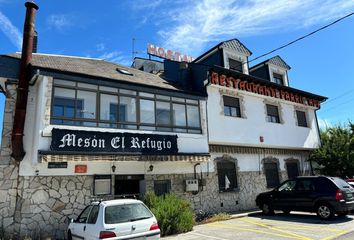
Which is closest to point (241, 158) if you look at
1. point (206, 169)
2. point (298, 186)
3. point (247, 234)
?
point (206, 169)

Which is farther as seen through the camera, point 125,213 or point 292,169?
point 292,169

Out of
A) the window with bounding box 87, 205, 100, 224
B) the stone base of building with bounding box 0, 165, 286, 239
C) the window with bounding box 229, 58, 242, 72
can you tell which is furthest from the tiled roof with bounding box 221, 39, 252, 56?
the window with bounding box 87, 205, 100, 224

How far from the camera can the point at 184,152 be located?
13.6m

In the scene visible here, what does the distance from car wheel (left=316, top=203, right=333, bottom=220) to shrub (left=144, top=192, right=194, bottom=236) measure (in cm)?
554

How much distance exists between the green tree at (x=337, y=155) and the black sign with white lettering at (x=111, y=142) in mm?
12158

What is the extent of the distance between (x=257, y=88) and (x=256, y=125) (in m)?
2.46

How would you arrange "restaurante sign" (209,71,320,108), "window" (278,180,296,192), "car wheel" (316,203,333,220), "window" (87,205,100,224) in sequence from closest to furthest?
"window" (87,205,100,224)
"car wheel" (316,203,333,220)
"window" (278,180,296,192)
"restaurante sign" (209,71,320,108)

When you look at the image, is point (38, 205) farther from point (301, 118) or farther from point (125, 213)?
point (301, 118)

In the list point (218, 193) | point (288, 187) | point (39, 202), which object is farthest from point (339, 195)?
point (39, 202)

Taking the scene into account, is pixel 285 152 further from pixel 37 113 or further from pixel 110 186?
pixel 37 113

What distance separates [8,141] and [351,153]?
19.9m

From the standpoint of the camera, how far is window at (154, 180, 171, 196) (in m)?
13.3

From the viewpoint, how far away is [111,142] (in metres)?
11.5

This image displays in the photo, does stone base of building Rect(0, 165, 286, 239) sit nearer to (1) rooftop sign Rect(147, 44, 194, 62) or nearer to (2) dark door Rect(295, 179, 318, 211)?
(2) dark door Rect(295, 179, 318, 211)
